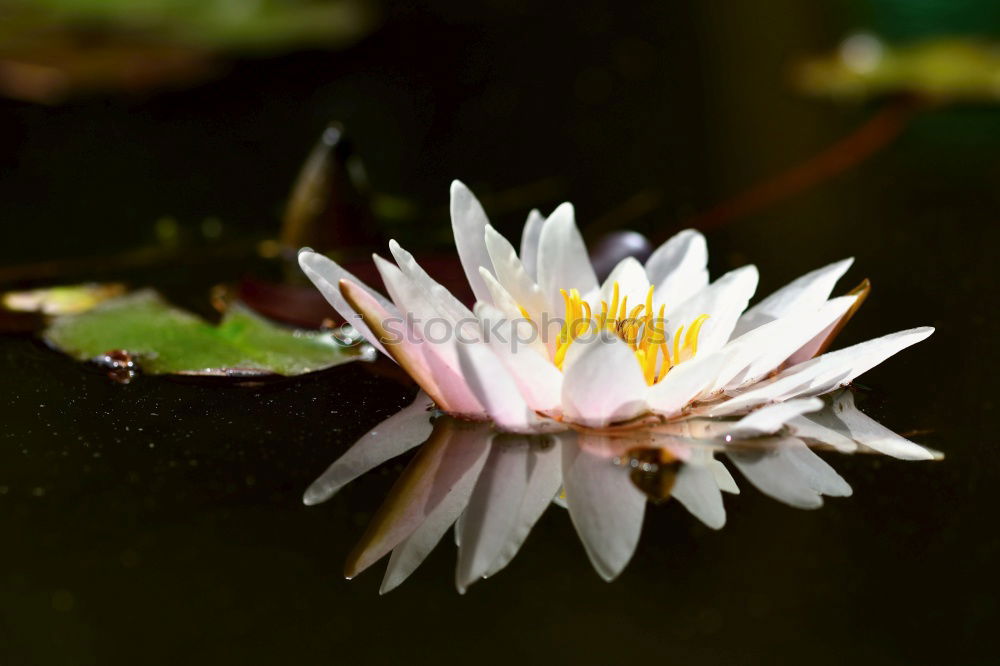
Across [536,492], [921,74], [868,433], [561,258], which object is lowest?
[921,74]

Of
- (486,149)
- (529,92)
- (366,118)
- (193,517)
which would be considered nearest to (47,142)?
(366,118)

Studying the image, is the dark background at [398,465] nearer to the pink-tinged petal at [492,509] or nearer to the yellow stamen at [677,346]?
the pink-tinged petal at [492,509]

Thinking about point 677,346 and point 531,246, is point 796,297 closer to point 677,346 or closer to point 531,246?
point 677,346

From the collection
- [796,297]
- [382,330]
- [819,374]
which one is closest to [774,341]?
[819,374]

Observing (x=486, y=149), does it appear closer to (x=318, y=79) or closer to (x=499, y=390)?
(x=318, y=79)

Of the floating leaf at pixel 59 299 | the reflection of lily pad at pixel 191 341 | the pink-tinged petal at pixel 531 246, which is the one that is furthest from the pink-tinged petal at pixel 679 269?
the floating leaf at pixel 59 299

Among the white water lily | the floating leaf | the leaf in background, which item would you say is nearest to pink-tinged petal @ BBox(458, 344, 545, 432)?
the white water lily
